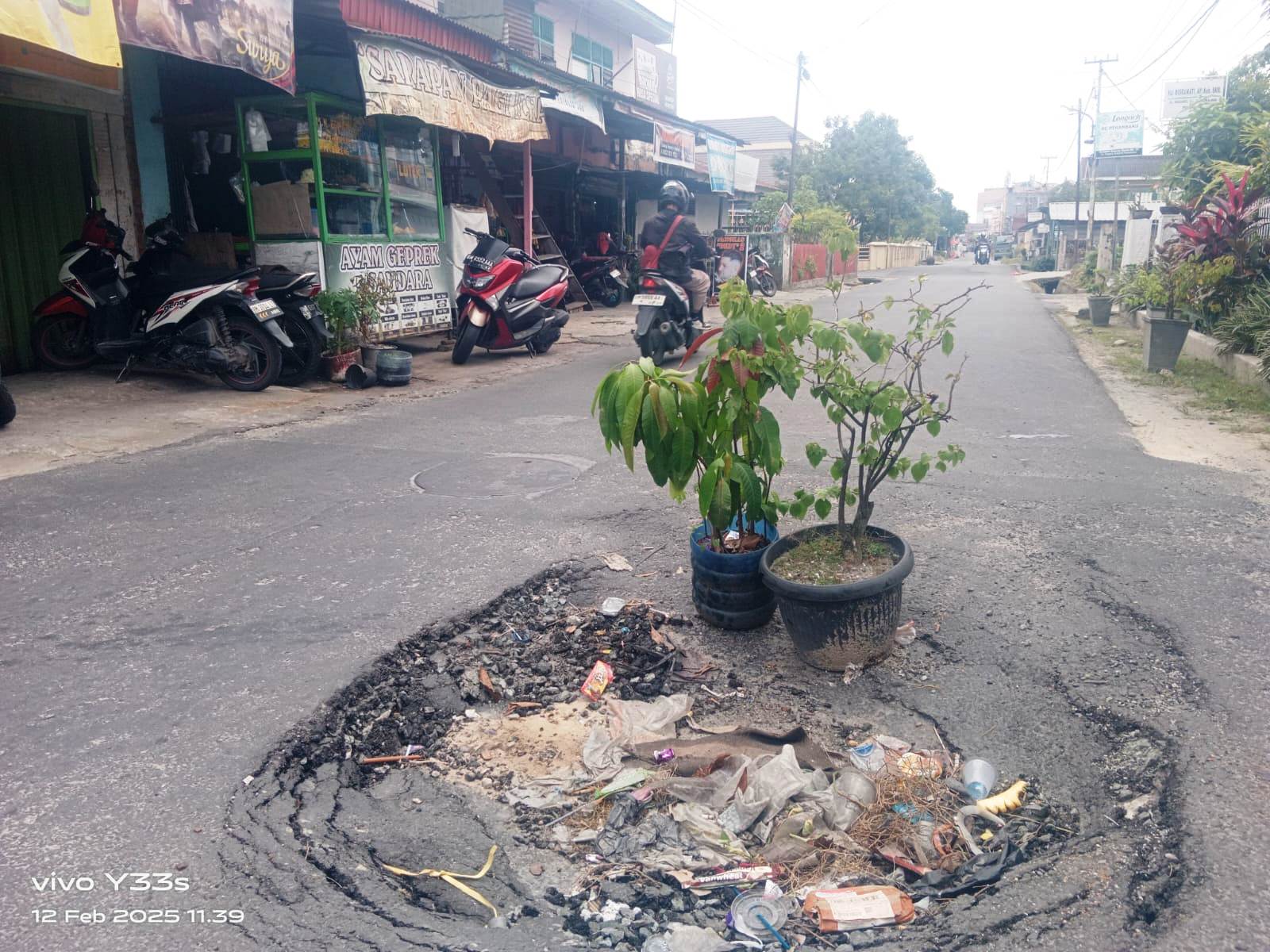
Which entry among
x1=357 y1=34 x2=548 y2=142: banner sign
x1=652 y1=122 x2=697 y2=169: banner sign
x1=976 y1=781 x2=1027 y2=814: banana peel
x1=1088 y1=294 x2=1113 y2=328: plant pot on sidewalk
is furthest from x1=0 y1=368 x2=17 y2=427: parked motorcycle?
x1=1088 y1=294 x2=1113 y2=328: plant pot on sidewalk

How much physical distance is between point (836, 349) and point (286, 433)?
5.16 m

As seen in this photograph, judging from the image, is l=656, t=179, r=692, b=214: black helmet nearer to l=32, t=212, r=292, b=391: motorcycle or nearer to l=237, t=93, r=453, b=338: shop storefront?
l=237, t=93, r=453, b=338: shop storefront

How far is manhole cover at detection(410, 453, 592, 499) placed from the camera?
5645 millimetres

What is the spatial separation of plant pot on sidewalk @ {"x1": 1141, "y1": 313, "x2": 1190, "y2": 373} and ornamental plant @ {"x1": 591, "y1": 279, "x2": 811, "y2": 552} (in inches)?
337

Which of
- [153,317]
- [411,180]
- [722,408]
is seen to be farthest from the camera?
[411,180]

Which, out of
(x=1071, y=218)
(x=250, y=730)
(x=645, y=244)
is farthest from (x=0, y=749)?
(x=1071, y=218)

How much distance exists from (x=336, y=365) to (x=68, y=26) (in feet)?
12.3

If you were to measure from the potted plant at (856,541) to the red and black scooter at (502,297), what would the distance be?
24.6 feet

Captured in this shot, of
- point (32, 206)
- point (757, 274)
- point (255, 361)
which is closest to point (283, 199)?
point (32, 206)

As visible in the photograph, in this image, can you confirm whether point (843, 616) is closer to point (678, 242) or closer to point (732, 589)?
point (732, 589)

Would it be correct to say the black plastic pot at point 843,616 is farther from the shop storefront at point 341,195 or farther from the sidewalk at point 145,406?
the shop storefront at point 341,195

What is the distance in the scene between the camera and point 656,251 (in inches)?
426

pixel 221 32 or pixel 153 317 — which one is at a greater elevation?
pixel 221 32

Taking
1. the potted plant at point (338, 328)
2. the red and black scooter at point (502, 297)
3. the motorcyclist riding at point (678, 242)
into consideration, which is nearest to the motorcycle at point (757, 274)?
the motorcyclist riding at point (678, 242)
